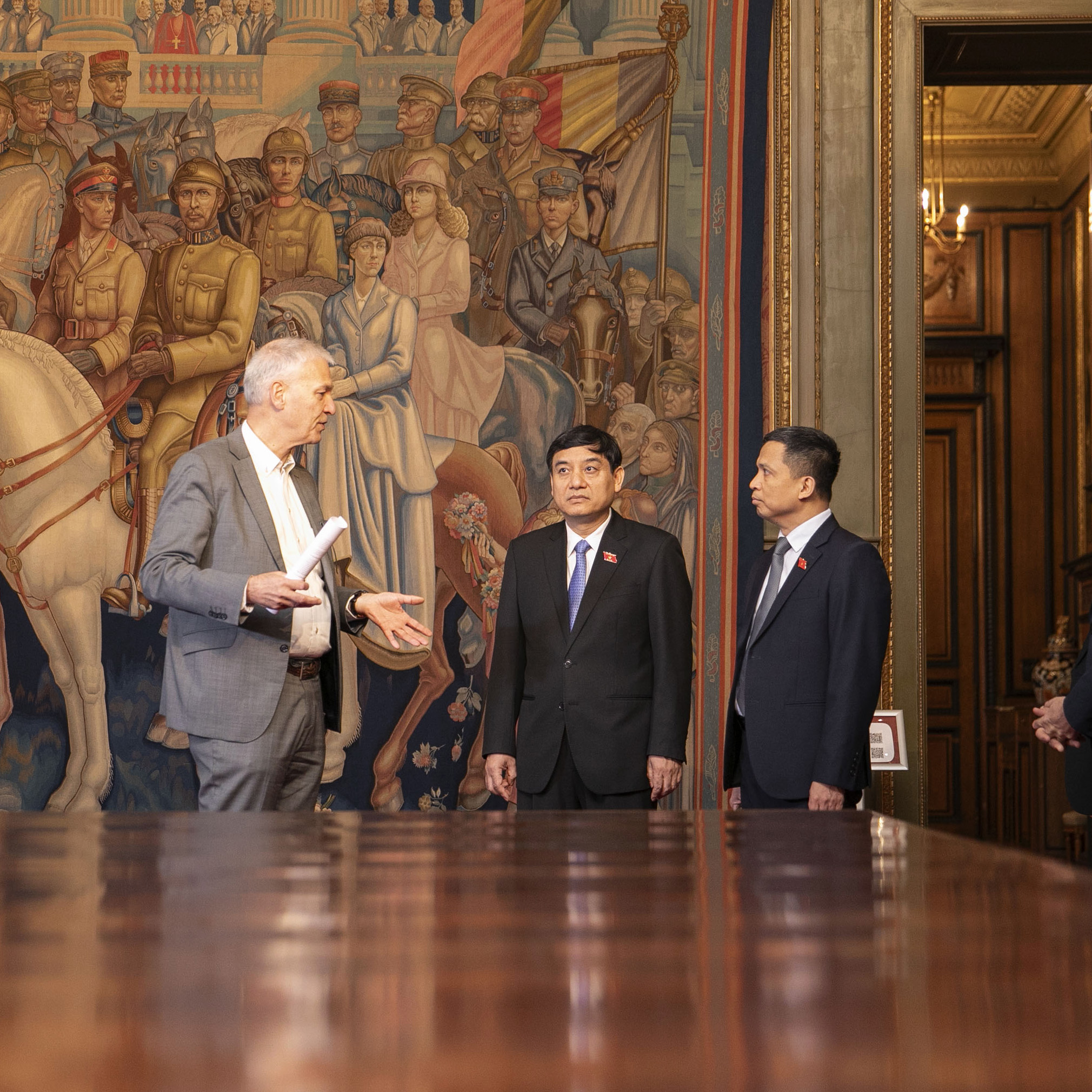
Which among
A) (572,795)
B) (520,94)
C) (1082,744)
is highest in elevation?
(520,94)

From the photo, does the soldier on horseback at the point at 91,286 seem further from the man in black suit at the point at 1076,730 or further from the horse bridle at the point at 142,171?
the man in black suit at the point at 1076,730

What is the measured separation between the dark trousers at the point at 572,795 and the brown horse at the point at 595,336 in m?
2.41

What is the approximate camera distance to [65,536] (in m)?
5.93

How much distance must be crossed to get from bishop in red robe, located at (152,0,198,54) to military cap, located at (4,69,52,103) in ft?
1.74

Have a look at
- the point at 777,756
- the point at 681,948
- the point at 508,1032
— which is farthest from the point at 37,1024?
the point at 777,756

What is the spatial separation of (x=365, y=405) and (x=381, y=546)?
663 mm

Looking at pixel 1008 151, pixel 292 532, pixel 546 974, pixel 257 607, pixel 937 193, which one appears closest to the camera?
pixel 546 974

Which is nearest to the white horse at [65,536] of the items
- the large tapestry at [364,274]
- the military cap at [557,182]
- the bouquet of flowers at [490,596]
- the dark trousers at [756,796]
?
the large tapestry at [364,274]

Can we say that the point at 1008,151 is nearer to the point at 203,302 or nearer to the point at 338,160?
the point at 338,160

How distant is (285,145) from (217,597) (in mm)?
3619

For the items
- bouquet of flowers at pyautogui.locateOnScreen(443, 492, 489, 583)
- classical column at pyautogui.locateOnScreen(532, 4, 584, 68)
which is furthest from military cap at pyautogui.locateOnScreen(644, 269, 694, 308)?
bouquet of flowers at pyautogui.locateOnScreen(443, 492, 489, 583)

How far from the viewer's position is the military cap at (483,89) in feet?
19.8

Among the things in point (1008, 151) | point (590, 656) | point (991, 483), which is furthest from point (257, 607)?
point (1008, 151)

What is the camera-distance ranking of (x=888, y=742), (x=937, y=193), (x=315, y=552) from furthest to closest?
(x=937, y=193), (x=888, y=742), (x=315, y=552)
